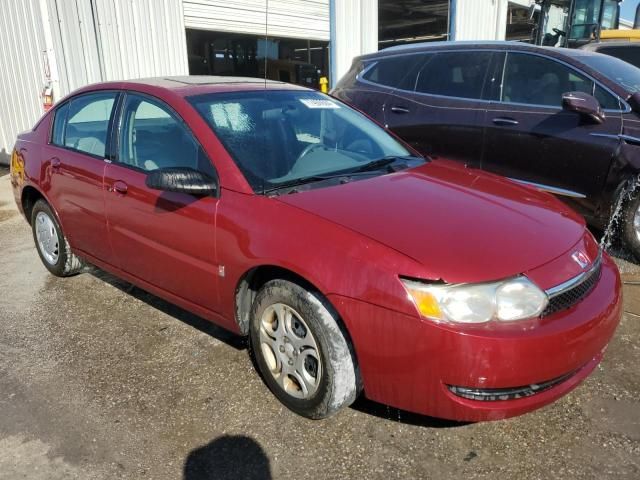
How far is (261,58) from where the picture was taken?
17469 mm

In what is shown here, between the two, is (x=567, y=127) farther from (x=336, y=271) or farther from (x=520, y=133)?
(x=336, y=271)

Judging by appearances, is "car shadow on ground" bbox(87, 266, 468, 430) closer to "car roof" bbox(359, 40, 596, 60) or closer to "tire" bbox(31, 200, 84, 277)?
"tire" bbox(31, 200, 84, 277)

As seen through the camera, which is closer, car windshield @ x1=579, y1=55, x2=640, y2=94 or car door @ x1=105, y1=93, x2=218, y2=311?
car door @ x1=105, y1=93, x2=218, y2=311

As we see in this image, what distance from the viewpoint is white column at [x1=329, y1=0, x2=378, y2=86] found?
12664mm

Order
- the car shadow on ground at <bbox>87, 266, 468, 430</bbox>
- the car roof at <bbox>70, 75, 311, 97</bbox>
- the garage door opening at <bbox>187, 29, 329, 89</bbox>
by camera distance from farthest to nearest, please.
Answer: the garage door opening at <bbox>187, 29, 329, 89</bbox> < the car roof at <bbox>70, 75, 311, 97</bbox> < the car shadow on ground at <bbox>87, 266, 468, 430</bbox>

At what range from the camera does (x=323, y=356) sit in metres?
2.34

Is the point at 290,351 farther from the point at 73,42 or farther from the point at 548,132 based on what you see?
the point at 73,42

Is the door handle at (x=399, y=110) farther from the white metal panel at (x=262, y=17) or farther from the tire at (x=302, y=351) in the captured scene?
the white metal panel at (x=262, y=17)

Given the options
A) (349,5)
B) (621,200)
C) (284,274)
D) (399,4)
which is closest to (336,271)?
(284,274)

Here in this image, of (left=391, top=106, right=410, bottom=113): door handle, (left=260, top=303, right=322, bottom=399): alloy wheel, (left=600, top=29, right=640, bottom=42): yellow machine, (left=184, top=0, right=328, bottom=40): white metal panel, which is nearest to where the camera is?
(left=260, top=303, right=322, bottom=399): alloy wheel

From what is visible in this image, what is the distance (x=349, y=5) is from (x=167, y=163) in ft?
36.4

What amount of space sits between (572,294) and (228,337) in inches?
78.8

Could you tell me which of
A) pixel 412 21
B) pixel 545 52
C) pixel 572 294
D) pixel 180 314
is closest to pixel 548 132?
pixel 545 52

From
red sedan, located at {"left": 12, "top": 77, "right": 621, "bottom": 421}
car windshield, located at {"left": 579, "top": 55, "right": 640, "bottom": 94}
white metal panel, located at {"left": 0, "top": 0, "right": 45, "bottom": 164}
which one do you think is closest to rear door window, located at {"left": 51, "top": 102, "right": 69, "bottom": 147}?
red sedan, located at {"left": 12, "top": 77, "right": 621, "bottom": 421}
